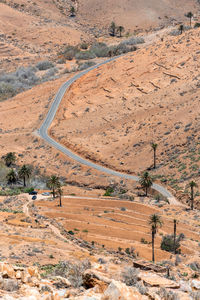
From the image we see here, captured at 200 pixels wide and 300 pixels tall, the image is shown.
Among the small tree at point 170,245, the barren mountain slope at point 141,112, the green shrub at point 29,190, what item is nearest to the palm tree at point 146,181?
the barren mountain slope at point 141,112

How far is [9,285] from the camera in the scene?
16.5 metres

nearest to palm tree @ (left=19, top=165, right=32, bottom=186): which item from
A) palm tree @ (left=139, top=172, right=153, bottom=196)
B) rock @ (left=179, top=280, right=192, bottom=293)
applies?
palm tree @ (left=139, top=172, right=153, bottom=196)

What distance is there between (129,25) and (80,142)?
8070 centimetres

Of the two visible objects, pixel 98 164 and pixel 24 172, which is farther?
pixel 98 164

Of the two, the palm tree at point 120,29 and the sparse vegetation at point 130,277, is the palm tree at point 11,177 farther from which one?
the palm tree at point 120,29

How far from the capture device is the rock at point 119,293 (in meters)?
15.2

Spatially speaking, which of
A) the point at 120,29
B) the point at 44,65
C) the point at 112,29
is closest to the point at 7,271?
the point at 44,65

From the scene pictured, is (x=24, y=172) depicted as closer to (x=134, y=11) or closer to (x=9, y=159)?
(x=9, y=159)

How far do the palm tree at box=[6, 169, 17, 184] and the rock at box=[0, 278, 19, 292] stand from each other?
55440 millimetres

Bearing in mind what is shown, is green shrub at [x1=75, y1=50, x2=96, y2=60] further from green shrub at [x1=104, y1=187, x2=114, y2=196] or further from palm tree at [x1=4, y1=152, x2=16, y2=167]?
green shrub at [x1=104, y1=187, x2=114, y2=196]

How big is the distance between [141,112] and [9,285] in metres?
74.1

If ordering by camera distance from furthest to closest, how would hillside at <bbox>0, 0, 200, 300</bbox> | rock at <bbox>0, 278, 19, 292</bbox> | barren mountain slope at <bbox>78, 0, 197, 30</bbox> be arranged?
barren mountain slope at <bbox>78, 0, 197, 30</bbox>, hillside at <bbox>0, 0, 200, 300</bbox>, rock at <bbox>0, 278, 19, 292</bbox>

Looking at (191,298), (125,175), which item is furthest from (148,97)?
(191,298)

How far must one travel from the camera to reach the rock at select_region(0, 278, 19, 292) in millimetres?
16362
